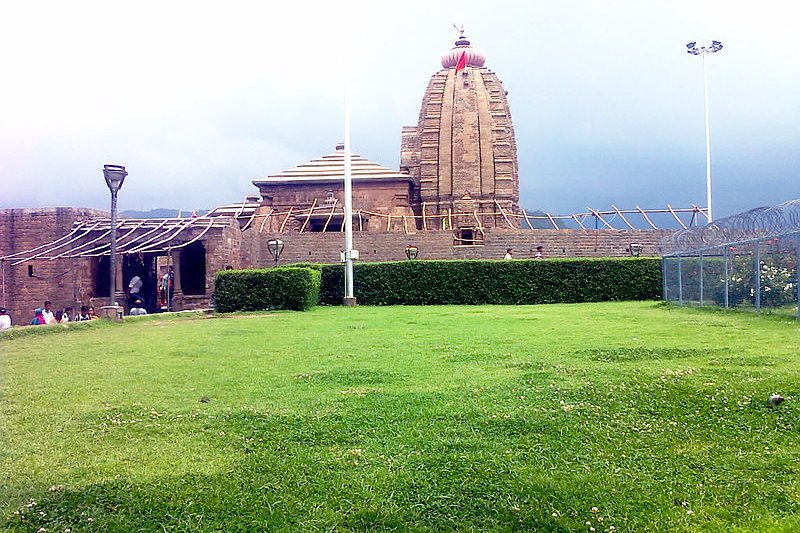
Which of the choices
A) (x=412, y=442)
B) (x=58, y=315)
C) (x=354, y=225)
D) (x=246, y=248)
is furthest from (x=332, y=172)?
(x=412, y=442)

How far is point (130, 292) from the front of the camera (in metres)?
26.9

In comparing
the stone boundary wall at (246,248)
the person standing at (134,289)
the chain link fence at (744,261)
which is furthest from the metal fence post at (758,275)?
the person standing at (134,289)

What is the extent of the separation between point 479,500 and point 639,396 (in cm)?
228

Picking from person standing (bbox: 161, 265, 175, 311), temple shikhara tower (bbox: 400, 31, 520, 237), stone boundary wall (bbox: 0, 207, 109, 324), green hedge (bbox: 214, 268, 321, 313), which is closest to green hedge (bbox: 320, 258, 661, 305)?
green hedge (bbox: 214, 268, 321, 313)

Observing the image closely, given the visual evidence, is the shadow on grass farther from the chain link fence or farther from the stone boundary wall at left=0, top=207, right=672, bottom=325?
the stone boundary wall at left=0, top=207, right=672, bottom=325

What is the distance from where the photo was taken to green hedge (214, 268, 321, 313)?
18484mm

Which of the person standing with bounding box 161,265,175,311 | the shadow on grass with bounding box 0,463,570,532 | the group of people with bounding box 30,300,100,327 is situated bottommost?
the shadow on grass with bounding box 0,463,570,532

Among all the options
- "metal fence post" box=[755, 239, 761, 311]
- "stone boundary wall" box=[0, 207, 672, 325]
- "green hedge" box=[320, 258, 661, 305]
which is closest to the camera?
"metal fence post" box=[755, 239, 761, 311]

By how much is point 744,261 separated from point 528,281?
882 cm

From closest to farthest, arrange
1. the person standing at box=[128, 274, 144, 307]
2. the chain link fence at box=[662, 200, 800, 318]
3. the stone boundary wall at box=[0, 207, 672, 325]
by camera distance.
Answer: the chain link fence at box=[662, 200, 800, 318] < the stone boundary wall at box=[0, 207, 672, 325] < the person standing at box=[128, 274, 144, 307]

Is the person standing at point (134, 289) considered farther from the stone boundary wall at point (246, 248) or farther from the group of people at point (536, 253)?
the group of people at point (536, 253)

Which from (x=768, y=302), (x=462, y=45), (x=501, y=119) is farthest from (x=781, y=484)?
(x=462, y=45)

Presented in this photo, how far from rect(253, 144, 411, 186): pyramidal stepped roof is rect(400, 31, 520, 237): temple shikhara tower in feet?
6.97

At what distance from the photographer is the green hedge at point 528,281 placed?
21828mm
